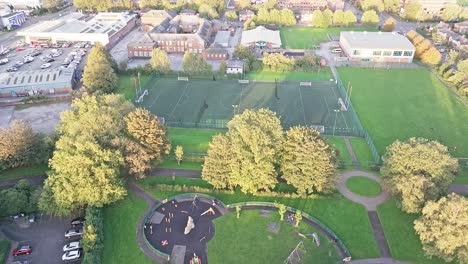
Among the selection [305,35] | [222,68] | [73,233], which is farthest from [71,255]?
[305,35]

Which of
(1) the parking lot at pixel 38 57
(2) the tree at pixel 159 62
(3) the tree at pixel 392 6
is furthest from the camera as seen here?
(3) the tree at pixel 392 6

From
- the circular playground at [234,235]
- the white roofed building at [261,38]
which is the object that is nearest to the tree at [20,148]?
the circular playground at [234,235]

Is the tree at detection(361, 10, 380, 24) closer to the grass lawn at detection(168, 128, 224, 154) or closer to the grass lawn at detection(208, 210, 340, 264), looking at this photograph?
the grass lawn at detection(168, 128, 224, 154)

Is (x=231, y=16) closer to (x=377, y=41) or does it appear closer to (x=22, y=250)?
(x=377, y=41)

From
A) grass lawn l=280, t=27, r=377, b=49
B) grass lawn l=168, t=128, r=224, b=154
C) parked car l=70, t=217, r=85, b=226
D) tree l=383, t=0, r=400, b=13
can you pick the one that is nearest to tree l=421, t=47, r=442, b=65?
grass lawn l=280, t=27, r=377, b=49

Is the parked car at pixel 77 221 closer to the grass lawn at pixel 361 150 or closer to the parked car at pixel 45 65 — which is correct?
the grass lawn at pixel 361 150

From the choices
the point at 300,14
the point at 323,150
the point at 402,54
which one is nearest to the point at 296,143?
the point at 323,150
